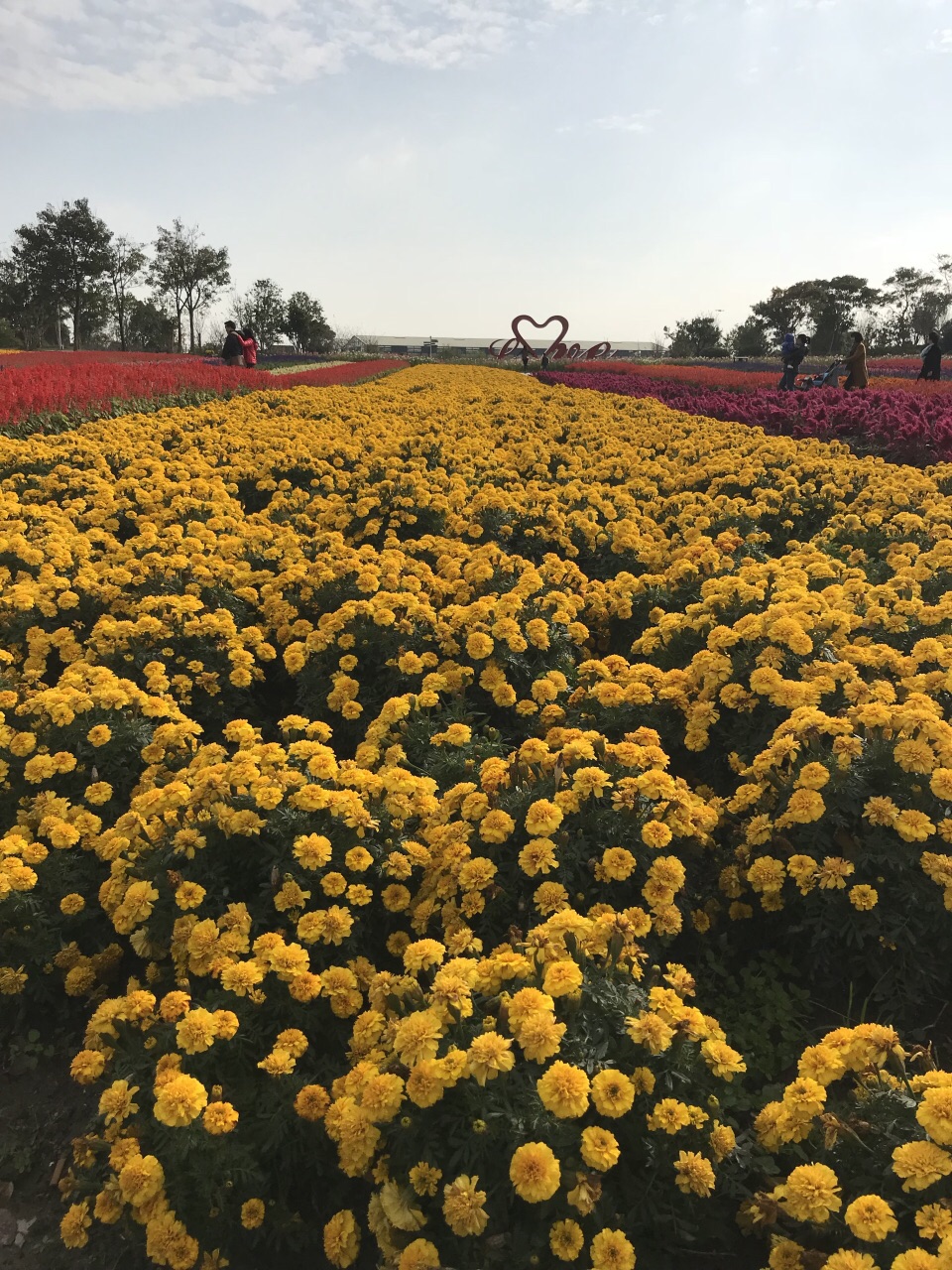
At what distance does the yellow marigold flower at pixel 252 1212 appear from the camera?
2047 mm

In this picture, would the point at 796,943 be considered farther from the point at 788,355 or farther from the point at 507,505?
the point at 788,355

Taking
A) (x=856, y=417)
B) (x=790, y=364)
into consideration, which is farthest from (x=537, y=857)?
(x=790, y=364)

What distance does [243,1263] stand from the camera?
218cm

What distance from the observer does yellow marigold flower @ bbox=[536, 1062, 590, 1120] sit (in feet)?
5.74

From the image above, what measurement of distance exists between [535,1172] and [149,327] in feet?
257

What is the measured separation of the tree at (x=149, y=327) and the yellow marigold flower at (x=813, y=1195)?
69.6 m

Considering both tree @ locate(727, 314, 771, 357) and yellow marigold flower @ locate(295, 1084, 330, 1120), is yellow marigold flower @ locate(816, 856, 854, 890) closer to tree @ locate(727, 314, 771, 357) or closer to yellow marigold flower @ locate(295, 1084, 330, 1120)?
yellow marigold flower @ locate(295, 1084, 330, 1120)

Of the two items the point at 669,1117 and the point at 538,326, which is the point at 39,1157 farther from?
the point at 538,326

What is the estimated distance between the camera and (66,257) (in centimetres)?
4691

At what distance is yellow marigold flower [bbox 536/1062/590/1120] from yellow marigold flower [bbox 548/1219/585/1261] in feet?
0.76

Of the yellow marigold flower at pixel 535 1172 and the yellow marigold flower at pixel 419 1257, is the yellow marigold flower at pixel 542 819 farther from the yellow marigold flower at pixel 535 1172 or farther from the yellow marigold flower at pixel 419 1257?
the yellow marigold flower at pixel 419 1257

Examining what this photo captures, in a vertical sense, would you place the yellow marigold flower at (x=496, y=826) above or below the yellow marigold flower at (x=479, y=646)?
below

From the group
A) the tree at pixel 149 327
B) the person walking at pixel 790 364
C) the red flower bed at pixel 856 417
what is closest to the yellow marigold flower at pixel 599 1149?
the red flower bed at pixel 856 417

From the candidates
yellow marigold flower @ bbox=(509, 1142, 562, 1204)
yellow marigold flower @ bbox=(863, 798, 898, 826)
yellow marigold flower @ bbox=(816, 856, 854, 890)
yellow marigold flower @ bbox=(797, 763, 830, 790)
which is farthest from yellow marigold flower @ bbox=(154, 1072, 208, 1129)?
yellow marigold flower @ bbox=(863, 798, 898, 826)
